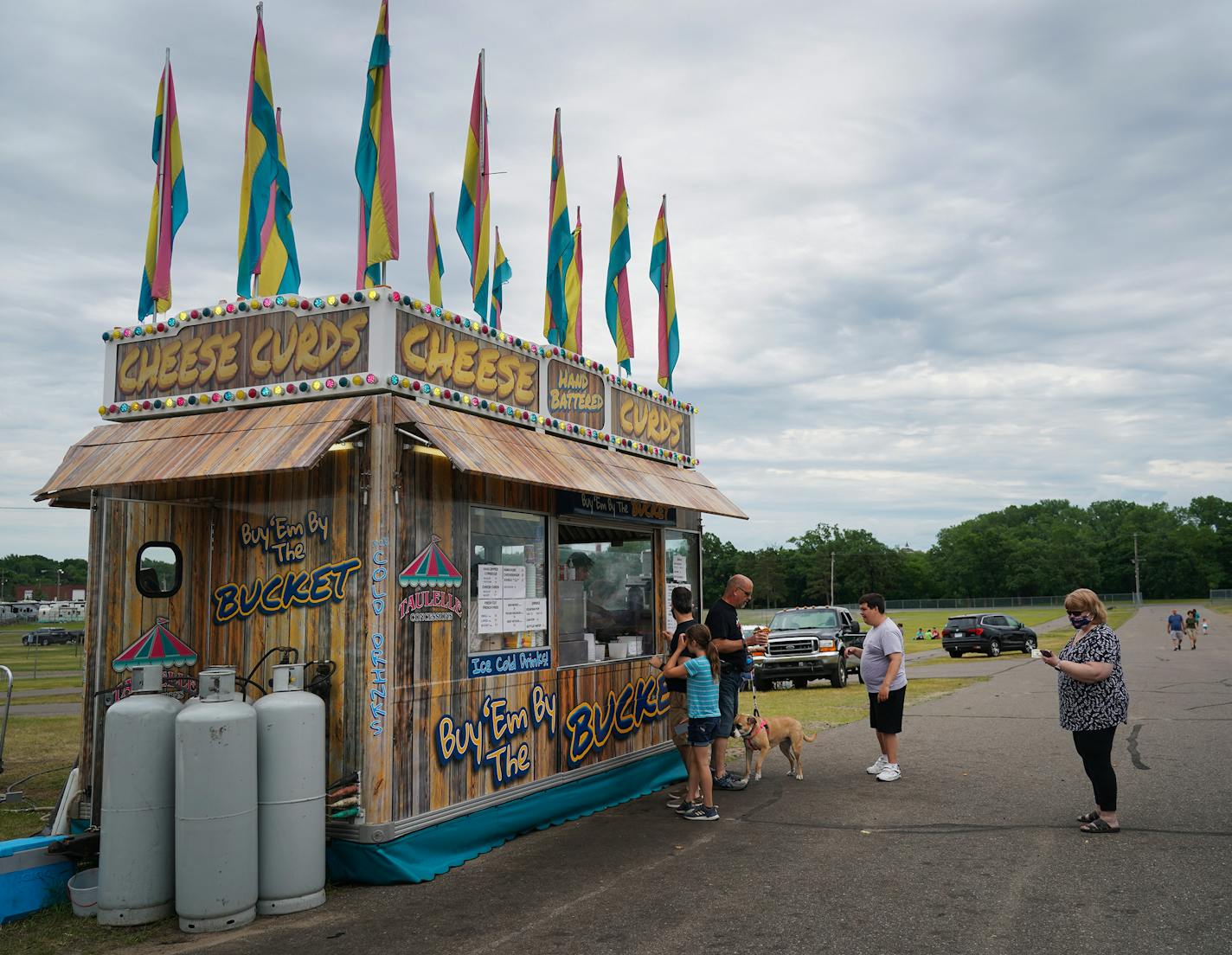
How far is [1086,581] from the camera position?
125 metres

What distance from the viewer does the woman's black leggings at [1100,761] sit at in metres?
7.15

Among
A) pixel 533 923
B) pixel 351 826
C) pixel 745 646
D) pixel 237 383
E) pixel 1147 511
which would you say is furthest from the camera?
pixel 1147 511

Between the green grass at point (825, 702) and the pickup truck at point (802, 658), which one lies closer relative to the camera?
the green grass at point (825, 702)

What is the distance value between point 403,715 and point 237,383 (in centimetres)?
291

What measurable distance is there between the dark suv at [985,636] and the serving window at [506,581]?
28.5 meters

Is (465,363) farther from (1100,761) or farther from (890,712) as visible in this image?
(1100,761)

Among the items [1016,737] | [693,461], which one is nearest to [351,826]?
[693,461]

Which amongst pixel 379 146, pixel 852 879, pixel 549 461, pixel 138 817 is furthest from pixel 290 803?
pixel 379 146

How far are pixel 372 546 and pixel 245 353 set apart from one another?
6.78 feet

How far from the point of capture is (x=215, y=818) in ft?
18.7

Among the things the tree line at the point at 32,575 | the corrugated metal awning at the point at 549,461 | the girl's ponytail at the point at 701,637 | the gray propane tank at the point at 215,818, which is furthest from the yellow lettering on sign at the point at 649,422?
the tree line at the point at 32,575

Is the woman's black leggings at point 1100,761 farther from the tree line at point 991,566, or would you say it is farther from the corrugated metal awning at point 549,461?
the tree line at point 991,566

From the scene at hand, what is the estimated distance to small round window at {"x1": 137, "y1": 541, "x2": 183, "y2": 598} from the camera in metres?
7.63

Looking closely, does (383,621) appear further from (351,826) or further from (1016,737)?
(1016,737)
